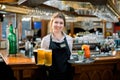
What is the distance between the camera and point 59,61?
8.92ft

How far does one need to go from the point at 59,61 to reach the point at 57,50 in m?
0.13

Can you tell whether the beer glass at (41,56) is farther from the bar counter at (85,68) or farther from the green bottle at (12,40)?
the green bottle at (12,40)

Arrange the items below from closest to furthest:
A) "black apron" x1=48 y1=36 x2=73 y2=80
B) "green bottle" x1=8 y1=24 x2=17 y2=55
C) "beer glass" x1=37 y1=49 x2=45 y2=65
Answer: "beer glass" x1=37 y1=49 x2=45 y2=65 → "black apron" x1=48 y1=36 x2=73 y2=80 → "green bottle" x1=8 y1=24 x2=17 y2=55

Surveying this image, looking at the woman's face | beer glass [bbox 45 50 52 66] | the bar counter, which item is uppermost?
the woman's face

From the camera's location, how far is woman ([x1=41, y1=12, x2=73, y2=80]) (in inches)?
107

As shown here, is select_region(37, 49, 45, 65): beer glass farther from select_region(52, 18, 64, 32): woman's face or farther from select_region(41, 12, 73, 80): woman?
select_region(52, 18, 64, 32): woman's face

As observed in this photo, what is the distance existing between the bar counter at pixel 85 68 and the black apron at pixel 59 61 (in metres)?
0.20

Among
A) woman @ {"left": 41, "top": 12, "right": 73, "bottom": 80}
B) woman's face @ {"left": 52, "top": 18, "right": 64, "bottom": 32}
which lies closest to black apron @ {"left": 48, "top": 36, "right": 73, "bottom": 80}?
woman @ {"left": 41, "top": 12, "right": 73, "bottom": 80}

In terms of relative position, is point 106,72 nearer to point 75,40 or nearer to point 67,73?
point 67,73

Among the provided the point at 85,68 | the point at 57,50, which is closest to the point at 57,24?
the point at 57,50

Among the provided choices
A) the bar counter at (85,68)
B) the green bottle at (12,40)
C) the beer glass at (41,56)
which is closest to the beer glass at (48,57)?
the beer glass at (41,56)

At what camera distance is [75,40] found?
5.16 meters

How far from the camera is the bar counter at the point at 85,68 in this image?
2.77 meters

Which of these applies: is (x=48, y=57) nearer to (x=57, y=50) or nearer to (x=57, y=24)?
(x=57, y=50)
